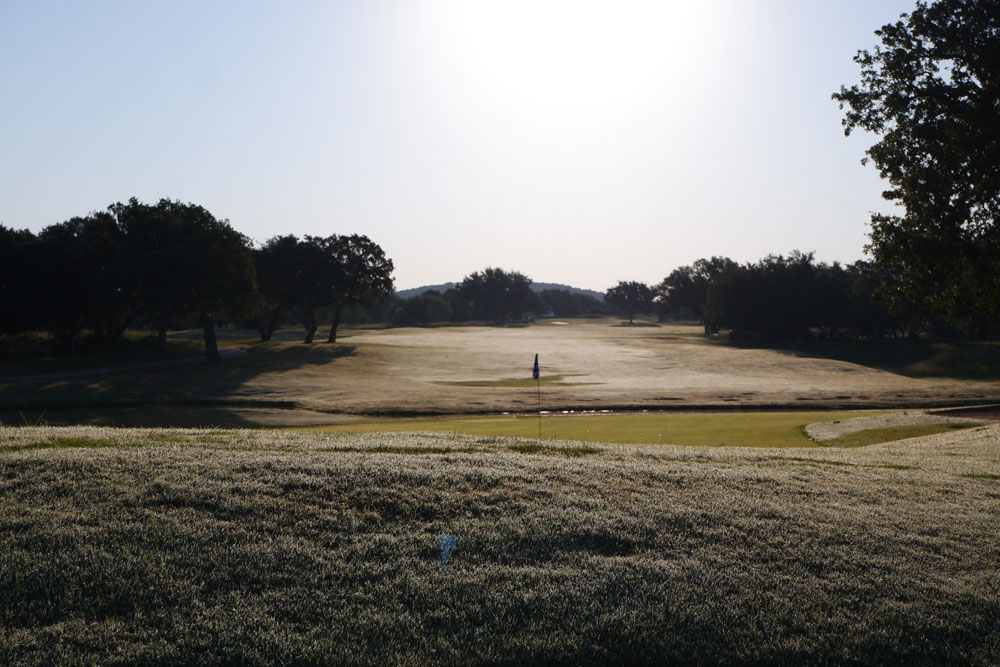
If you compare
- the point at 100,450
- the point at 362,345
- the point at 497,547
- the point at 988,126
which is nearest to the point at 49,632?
the point at 497,547

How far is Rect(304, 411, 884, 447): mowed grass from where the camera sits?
31.0m

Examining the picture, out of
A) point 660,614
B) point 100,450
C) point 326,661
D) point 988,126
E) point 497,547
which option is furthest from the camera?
point 988,126

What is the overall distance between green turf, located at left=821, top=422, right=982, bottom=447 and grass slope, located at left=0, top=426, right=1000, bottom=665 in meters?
18.3

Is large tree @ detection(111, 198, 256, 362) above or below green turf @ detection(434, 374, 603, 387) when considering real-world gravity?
above

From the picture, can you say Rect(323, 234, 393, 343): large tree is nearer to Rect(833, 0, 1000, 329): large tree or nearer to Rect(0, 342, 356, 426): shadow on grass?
Rect(0, 342, 356, 426): shadow on grass

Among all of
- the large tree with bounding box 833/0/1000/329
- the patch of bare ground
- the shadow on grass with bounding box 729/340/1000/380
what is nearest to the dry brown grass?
the shadow on grass with bounding box 729/340/1000/380

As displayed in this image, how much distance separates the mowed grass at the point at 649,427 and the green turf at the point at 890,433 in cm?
141

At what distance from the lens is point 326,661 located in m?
6.70

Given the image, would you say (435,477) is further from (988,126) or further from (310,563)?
(988,126)

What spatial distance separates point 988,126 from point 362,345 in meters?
76.8

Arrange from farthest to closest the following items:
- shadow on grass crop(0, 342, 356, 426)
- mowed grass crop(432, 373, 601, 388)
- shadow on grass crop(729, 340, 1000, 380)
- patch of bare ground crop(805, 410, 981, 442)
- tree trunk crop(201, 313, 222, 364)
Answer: shadow on grass crop(729, 340, 1000, 380), tree trunk crop(201, 313, 222, 364), mowed grass crop(432, 373, 601, 388), shadow on grass crop(0, 342, 356, 426), patch of bare ground crop(805, 410, 981, 442)

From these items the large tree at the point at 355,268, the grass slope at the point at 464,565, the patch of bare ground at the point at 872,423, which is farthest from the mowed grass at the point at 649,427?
the large tree at the point at 355,268

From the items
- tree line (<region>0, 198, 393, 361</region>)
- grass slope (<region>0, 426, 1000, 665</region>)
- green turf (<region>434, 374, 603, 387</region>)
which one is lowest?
green turf (<region>434, 374, 603, 387</region>)

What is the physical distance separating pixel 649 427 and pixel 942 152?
55.8ft
